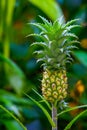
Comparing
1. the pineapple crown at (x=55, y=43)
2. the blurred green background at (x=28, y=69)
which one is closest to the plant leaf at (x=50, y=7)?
the blurred green background at (x=28, y=69)

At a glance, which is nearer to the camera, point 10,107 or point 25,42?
point 10,107

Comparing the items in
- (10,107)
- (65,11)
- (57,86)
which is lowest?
(57,86)

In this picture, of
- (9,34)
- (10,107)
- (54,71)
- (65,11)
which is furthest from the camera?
(65,11)

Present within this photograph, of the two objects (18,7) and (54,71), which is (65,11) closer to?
(18,7)

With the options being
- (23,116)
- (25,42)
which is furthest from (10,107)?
(25,42)

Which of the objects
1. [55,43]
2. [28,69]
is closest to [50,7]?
[28,69]

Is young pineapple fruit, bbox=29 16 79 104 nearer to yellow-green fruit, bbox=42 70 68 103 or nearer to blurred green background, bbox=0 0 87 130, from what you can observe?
yellow-green fruit, bbox=42 70 68 103

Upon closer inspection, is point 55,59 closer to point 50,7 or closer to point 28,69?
point 50,7
